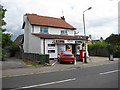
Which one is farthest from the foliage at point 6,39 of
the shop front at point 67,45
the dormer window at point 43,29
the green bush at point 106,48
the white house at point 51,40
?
the green bush at point 106,48

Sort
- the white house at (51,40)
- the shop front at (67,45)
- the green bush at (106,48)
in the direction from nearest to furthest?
1. the white house at (51,40)
2. the shop front at (67,45)
3. the green bush at (106,48)

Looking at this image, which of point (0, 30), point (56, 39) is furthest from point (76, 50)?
point (0, 30)

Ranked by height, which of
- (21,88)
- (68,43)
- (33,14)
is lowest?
(21,88)

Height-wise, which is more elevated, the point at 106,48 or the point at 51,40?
the point at 51,40

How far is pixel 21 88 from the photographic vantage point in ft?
17.6

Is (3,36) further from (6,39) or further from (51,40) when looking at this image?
(51,40)

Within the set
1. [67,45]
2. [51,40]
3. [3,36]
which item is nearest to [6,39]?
[3,36]

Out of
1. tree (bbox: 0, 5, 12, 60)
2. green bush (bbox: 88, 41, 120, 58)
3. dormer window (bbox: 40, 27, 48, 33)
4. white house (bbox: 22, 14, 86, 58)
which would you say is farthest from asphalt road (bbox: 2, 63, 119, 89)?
green bush (bbox: 88, 41, 120, 58)

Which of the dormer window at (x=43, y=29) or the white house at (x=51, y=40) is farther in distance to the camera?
the dormer window at (x=43, y=29)

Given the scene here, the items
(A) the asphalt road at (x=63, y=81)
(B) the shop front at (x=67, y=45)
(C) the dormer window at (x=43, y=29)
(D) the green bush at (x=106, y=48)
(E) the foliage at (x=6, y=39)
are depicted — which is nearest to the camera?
(A) the asphalt road at (x=63, y=81)

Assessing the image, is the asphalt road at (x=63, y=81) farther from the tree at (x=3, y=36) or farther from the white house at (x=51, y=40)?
the tree at (x=3, y=36)

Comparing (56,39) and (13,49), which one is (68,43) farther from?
(13,49)

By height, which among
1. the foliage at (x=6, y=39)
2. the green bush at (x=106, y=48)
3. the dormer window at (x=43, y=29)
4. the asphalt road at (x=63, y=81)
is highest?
the dormer window at (x=43, y=29)

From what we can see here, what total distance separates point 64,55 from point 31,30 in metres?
11.0
